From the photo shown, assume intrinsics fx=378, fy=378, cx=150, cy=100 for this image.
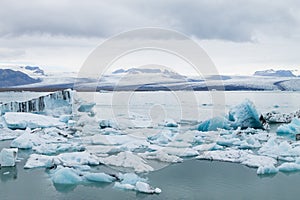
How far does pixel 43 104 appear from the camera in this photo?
64.2ft

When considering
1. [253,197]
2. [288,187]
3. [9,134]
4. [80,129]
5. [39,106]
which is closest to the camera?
[253,197]

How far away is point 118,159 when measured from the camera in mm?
9266

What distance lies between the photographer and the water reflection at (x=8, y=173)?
8.36m

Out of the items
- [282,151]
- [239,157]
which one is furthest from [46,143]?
[282,151]

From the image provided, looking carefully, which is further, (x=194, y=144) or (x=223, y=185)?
(x=194, y=144)

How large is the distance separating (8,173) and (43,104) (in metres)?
11.2

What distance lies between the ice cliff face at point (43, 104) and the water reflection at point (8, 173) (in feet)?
29.6

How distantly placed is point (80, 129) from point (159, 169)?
7.39 meters

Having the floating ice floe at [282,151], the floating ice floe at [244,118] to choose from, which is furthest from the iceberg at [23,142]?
the floating ice floe at [244,118]

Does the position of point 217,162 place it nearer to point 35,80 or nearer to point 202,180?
point 202,180

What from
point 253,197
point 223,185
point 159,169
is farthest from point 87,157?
point 253,197

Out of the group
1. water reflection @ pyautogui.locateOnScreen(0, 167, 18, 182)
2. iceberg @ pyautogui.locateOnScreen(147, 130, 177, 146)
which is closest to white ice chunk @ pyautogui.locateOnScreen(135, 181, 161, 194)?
water reflection @ pyautogui.locateOnScreen(0, 167, 18, 182)

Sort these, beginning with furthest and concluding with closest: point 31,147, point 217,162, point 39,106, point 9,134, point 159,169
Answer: point 39,106 < point 9,134 < point 31,147 < point 217,162 < point 159,169

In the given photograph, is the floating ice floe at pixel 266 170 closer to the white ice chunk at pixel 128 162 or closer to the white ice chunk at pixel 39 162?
the white ice chunk at pixel 128 162
